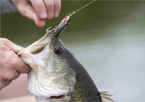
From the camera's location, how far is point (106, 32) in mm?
7891

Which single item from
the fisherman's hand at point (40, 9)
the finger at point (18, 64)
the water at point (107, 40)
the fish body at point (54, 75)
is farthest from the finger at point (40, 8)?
the water at point (107, 40)

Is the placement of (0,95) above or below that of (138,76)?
below

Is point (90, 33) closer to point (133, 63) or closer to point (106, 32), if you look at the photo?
point (106, 32)

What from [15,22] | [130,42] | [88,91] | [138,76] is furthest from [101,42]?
[88,91]

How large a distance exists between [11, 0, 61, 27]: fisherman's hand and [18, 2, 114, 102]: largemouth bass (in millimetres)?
177

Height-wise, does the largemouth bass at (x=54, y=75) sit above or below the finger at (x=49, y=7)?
below

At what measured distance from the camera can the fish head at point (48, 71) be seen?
4.79 feet

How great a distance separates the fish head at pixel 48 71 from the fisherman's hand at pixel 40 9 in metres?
0.18

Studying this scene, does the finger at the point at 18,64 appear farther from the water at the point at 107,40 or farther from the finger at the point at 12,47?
the water at the point at 107,40

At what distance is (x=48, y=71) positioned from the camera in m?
1.49

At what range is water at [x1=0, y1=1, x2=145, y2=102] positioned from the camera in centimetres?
427

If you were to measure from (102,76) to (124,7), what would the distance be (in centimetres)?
737

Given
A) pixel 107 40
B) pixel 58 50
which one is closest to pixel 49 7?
pixel 58 50

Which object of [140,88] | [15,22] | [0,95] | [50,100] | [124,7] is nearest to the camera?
[50,100]
